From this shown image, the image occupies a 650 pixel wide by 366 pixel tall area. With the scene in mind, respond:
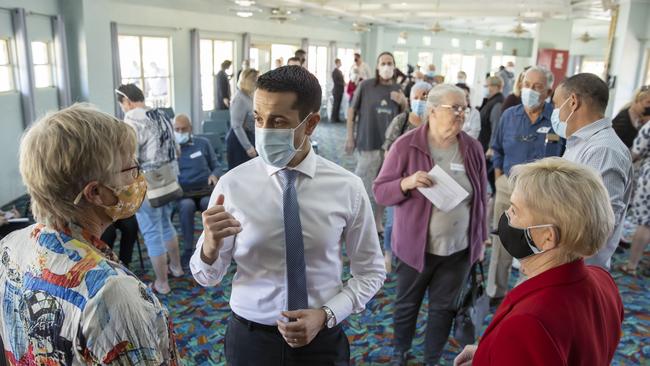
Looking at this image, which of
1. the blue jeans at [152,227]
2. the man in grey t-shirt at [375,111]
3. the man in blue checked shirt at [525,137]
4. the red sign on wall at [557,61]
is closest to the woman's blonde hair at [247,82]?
the man in grey t-shirt at [375,111]

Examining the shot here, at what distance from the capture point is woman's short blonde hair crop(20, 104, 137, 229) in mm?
1070

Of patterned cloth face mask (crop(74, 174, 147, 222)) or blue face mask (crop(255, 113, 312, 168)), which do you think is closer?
patterned cloth face mask (crop(74, 174, 147, 222))

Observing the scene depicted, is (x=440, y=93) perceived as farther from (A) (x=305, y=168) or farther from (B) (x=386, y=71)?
(B) (x=386, y=71)

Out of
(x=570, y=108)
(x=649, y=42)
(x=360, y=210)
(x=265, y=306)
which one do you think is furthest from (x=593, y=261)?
(x=649, y=42)

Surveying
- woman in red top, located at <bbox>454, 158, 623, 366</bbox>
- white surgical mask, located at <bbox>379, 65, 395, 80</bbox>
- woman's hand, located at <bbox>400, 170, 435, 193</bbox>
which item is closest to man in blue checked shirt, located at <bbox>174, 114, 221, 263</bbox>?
white surgical mask, located at <bbox>379, 65, 395, 80</bbox>

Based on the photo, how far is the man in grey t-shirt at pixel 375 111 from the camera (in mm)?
4832

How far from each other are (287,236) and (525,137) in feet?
8.34

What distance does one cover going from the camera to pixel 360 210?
66.9 inches

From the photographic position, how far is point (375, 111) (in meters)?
4.84

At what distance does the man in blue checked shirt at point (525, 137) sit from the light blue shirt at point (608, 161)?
2.87 ft

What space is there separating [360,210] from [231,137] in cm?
352

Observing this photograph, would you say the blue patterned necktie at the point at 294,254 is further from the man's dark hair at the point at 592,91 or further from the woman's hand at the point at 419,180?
the man's dark hair at the point at 592,91

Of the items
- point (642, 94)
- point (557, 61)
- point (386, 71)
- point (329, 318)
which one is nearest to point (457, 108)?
point (329, 318)

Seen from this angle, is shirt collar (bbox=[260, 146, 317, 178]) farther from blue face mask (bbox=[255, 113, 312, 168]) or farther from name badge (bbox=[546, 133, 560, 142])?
name badge (bbox=[546, 133, 560, 142])
